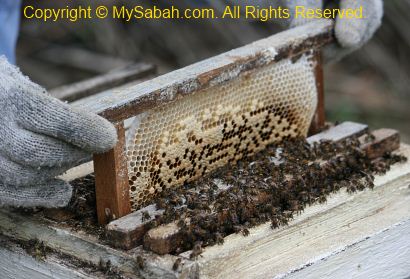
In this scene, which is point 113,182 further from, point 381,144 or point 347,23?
point 347,23

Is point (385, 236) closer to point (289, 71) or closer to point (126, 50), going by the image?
point (289, 71)

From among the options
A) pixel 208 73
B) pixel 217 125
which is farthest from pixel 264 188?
pixel 208 73

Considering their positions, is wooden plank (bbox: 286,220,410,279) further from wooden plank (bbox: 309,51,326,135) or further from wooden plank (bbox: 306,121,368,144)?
wooden plank (bbox: 309,51,326,135)

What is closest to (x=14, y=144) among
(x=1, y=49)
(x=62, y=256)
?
(x=62, y=256)

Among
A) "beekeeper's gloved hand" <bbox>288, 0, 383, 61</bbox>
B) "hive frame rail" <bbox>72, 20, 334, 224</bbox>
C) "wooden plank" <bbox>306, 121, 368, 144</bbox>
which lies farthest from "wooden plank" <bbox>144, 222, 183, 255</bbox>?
"beekeeper's gloved hand" <bbox>288, 0, 383, 61</bbox>

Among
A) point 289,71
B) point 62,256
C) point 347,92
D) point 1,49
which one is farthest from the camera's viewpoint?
point 347,92

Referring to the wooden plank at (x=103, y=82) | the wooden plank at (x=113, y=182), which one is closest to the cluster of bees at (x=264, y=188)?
the wooden plank at (x=113, y=182)
